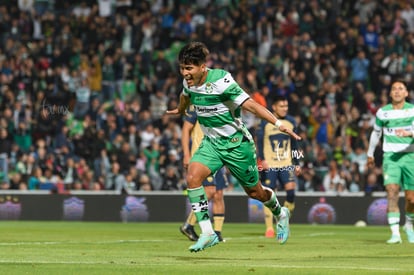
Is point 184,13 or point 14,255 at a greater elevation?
point 184,13

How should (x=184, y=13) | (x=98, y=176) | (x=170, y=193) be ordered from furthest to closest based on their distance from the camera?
(x=184, y=13) → (x=98, y=176) → (x=170, y=193)

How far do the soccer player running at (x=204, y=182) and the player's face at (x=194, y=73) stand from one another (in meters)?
4.40

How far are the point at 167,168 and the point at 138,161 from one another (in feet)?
Answer: 4.41

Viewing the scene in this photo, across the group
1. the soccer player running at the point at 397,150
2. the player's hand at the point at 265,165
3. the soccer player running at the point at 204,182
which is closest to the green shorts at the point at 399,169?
the soccer player running at the point at 397,150

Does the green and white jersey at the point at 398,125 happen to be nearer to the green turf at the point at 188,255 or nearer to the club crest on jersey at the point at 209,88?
the green turf at the point at 188,255

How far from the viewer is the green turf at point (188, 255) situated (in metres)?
12.2

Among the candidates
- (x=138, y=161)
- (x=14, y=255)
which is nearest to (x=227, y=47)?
(x=138, y=161)

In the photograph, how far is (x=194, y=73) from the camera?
A: 1377 cm

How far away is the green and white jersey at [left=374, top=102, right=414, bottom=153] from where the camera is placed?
18.5 m

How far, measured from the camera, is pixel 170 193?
28516 mm

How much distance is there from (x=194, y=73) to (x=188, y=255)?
8.45 feet

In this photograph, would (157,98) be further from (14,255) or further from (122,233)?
(14,255)

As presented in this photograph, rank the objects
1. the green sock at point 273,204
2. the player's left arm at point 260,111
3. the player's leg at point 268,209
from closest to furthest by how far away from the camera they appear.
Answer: the player's left arm at point 260,111 → the green sock at point 273,204 → the player's leg at point 268,209

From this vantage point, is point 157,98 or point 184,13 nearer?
point 157,98
